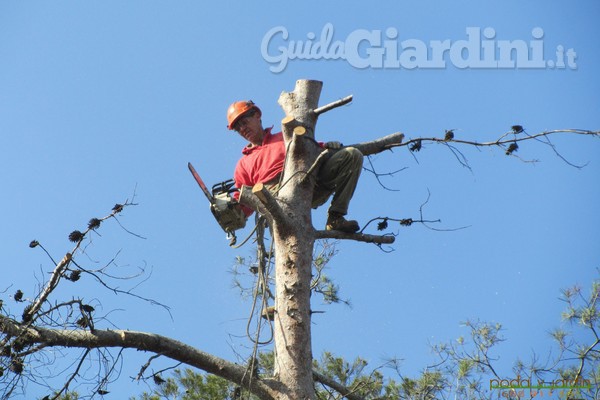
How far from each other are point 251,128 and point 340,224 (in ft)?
3.83

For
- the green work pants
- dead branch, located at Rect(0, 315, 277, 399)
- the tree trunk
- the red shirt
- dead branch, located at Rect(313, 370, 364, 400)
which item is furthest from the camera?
the red shirt

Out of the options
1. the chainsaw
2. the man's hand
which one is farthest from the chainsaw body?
the man's hand

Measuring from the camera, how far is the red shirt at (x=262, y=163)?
562cm

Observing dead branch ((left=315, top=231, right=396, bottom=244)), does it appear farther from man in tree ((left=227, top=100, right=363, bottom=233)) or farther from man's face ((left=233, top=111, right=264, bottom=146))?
man's face ((left=233, top=111, right=264, bottom=146))

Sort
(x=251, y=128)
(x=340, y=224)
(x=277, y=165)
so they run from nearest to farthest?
(x=340, y=224) < (x=277, y=165) < (x=251, y=128)

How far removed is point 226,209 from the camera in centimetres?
557

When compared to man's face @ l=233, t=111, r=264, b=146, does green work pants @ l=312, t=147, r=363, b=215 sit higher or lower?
lower

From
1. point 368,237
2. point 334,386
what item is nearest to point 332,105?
point 368,237

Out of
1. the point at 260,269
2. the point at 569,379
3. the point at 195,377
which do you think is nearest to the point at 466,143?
the point at 260,269

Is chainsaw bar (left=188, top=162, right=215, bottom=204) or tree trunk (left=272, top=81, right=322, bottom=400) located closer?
tree trunk (left=272, top=81, right=322, bottom=400)

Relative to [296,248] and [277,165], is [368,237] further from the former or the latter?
[277,165]

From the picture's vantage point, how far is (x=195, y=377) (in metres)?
7.04

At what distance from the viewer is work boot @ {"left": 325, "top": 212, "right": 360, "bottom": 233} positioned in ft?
17.0

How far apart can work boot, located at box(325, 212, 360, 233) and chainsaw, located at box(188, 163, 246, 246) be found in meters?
0.65
